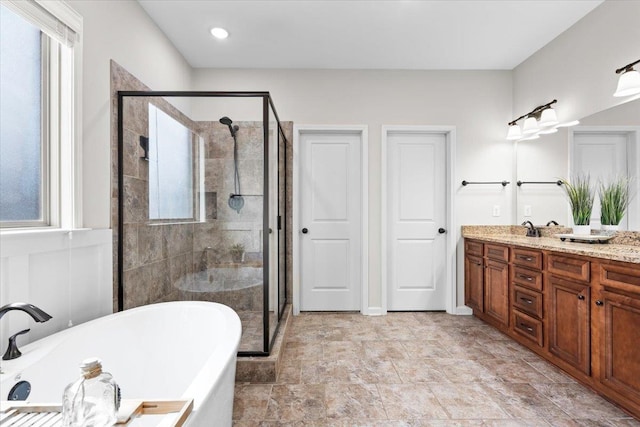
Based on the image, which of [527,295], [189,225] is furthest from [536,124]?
[189,225]

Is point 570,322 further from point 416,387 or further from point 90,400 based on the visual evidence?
point 90,400

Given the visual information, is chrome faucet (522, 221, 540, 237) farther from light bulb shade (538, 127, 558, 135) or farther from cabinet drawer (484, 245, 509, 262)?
light bulb shade (538, 127, 558, 135)

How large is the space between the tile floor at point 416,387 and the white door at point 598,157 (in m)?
1.30

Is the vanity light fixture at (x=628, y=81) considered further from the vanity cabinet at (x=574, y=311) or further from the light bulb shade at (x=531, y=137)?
the vanity cabinet at (x=574, y=311)

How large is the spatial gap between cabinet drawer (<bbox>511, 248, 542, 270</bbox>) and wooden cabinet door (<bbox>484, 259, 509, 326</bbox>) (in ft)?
0.45

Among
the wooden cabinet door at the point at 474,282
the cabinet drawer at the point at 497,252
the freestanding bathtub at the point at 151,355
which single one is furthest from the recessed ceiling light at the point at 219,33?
the wooden cabinet door at the point at 474,282

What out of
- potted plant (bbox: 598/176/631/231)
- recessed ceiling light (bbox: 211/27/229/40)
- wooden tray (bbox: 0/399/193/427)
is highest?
recessed ceiling light (bbox: 211/27/229/40)

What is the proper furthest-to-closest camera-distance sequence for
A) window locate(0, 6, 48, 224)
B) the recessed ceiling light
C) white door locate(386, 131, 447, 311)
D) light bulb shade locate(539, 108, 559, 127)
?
white door locate(386, 131, 447, 311), light bulb shade locate(539, 108, 559, 127), the recessed ceiling light, window locate(0, 6, 48, 224)

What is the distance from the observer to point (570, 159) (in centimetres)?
275

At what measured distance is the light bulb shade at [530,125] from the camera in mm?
3127

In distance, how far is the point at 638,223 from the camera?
7.31 ft

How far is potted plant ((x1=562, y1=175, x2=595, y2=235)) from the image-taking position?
8.39 ft

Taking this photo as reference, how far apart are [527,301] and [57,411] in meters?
2.89

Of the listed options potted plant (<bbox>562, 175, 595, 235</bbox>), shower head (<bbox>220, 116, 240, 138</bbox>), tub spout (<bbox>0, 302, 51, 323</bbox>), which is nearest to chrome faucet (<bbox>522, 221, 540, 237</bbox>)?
potted plant (<bbox>562, 175, 595, 235</bbox>)
